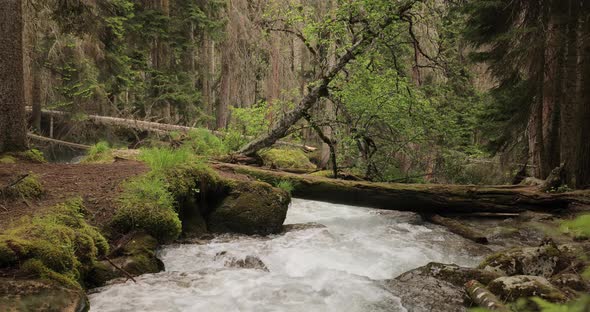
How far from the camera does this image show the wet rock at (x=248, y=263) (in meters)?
6.16

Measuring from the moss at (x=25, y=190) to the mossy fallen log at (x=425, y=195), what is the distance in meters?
5.22

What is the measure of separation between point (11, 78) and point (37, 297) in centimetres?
624

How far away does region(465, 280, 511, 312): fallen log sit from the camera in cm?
409

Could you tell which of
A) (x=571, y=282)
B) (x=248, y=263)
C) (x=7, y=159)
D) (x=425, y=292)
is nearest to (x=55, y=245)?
(x=248, y=263)

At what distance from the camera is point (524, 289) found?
4.50 metres

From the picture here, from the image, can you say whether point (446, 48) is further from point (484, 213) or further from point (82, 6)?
point (82, 6)

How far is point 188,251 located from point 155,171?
1.56 m

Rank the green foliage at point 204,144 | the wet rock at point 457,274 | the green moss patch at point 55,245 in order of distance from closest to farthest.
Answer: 1. the green moss patch at point 55,245
2. the wet rock at point 457,274
3. the green foliage at point 204,144

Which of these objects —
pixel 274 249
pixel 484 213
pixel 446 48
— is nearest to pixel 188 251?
pixel 274 249

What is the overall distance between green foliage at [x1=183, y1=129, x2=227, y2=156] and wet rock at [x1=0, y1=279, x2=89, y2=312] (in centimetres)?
862

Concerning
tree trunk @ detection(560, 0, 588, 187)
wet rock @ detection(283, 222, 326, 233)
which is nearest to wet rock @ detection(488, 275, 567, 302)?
wet rock @ detection(283, 222, 326, 233)

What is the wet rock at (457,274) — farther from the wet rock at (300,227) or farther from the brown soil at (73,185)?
the brown soil at (73,185)

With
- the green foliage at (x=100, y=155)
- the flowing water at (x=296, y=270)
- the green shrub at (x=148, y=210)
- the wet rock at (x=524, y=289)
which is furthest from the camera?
the green foliage at (x=100, y=155)

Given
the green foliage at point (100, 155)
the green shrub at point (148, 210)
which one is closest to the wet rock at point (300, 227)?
the green shrub at point (148, 210)
